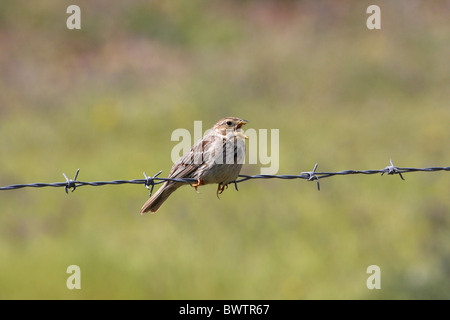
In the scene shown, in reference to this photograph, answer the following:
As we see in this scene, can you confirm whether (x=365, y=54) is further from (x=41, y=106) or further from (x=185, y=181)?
(x=185, y=181)

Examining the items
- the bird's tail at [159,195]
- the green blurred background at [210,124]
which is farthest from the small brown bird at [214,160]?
the green blurred background at [210,124]

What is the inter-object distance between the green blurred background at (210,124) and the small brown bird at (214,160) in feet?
10.5

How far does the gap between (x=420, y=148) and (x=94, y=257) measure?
274 inches

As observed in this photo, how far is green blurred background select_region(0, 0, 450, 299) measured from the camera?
10.2 metres

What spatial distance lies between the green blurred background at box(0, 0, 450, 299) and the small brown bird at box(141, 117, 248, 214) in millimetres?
3204

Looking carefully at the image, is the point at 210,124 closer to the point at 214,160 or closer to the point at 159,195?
the point at 159,195

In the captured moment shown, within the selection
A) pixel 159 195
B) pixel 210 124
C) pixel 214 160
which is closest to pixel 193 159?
pixel 214 160

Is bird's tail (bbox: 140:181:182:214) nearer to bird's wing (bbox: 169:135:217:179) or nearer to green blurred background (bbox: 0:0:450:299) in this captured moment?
bird's wing (bbox: 169:135:217:179)

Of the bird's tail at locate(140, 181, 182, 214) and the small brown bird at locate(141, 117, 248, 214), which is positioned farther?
the bird's tail at locate(140, 181, 182, 214)

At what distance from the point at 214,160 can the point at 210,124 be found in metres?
7.52

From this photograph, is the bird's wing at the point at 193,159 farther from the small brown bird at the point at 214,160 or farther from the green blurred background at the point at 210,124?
the green blurred background at the point at 210,124

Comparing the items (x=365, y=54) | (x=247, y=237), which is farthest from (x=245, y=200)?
(x=365, y=54)

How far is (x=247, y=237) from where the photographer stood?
11.0 meters

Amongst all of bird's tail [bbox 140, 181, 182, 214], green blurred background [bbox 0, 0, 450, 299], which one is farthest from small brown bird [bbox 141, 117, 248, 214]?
green blurred background [bbox 0, 0, 450, 299]
